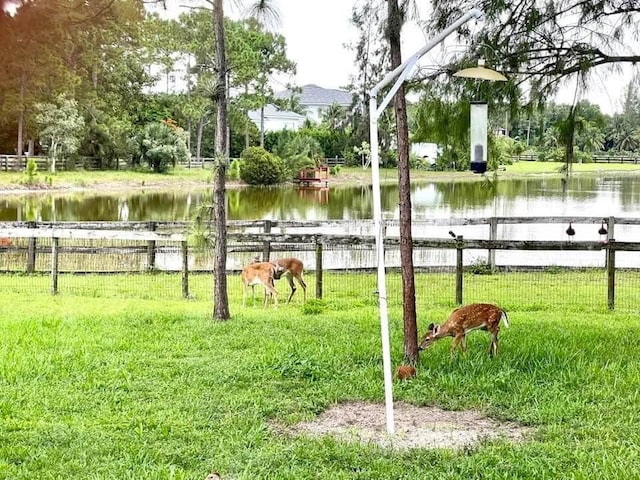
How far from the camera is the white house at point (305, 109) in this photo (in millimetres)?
56750

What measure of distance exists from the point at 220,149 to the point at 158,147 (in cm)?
3259

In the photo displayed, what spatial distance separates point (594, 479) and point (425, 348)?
2295mm

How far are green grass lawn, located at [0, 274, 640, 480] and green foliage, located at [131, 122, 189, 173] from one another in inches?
1262

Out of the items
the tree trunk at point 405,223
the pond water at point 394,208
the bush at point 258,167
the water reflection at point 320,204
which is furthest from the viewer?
the bush at point 258,167

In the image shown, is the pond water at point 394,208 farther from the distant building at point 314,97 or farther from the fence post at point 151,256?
the distant building at point 314,97

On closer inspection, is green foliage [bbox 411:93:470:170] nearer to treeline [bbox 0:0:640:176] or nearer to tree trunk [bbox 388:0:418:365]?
treeline [bbox 0:0:640:176]

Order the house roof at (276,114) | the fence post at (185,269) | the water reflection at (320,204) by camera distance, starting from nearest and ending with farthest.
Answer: the fence post at (185,269)
the water reflection at (320,204)
the house roof at (276,114)

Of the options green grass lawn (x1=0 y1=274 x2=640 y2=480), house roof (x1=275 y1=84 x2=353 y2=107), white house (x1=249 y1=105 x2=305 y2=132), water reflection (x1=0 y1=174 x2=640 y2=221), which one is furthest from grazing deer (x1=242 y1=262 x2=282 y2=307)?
house roof (x1=275 y1=84 x2=353 y2=107)

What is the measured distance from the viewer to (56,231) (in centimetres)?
1004

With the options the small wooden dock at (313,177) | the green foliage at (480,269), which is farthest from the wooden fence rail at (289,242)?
the small wooden dock at (313,177)

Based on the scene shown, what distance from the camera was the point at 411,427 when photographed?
4344mm

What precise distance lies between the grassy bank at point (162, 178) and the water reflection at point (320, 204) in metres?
1.38

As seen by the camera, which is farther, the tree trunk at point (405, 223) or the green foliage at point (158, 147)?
the green foliage at point (158, 147)

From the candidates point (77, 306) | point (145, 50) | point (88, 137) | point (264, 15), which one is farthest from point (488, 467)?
point (145, 50)
